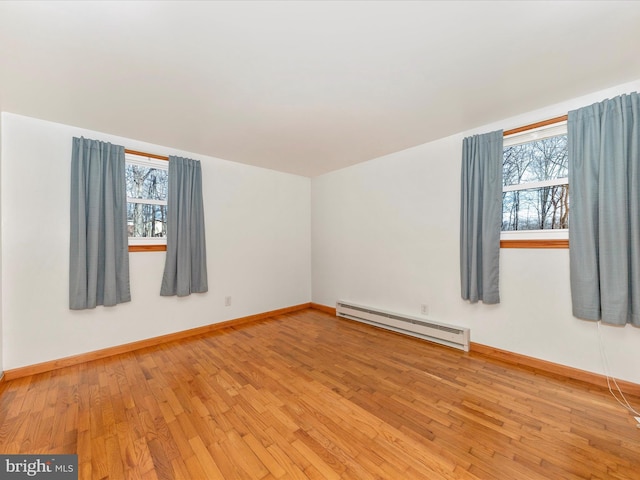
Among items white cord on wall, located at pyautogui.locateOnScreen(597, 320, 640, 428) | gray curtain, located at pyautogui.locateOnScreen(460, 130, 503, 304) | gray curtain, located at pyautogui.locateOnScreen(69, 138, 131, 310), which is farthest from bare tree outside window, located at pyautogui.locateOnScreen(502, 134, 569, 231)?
gray curtain, located at pyautogui.locateOnScreen(69, 138, 131, 310)

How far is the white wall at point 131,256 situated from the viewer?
2.43m

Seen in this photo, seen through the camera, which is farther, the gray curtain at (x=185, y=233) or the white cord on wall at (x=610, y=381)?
the gray curtain at (x=185, y=233)

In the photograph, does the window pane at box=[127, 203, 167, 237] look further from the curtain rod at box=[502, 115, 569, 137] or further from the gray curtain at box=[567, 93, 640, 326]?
the gray curtain at box=[567, 93, 640, 326]

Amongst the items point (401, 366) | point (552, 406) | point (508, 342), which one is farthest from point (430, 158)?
point (552, 406)

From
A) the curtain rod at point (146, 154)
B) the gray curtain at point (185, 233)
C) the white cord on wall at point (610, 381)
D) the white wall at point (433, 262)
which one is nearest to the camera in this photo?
the white cord on wall at point (610, 381)

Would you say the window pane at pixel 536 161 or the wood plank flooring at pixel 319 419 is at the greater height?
the window pane at pixel 536 161

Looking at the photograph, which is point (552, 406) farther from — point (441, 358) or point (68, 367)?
point (68, 367)

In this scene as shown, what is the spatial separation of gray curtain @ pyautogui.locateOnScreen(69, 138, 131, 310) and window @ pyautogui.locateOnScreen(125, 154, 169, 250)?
0.17 metres

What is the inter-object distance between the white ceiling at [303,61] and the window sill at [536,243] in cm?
126

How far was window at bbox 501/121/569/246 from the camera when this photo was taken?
241cm

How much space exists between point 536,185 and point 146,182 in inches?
168

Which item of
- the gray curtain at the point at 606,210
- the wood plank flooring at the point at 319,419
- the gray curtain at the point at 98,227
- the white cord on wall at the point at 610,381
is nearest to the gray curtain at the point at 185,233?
the gray curtain at the point at 98,227

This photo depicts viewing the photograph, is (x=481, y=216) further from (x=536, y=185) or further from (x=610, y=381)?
(x=610, y=381)

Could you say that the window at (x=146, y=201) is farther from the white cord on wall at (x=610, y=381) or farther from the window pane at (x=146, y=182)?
the white cord on wall at (x=610, y=381)
